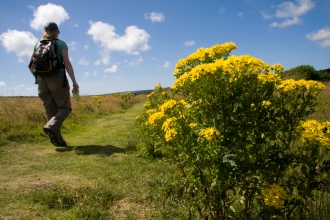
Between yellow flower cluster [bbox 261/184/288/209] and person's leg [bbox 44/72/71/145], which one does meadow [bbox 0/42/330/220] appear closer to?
yellow flower cluster [bbox 261/184/288/209]

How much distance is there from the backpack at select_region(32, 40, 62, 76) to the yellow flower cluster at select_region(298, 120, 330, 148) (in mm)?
4529

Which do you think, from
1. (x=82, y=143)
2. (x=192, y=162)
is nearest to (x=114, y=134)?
(x=82, y=143)

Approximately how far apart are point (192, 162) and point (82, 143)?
419 centimetres

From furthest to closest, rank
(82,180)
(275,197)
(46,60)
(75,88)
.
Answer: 1. (75,88)
2. (46,60)
3. (82,180)
4. (275,197)

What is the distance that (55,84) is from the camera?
5.20m

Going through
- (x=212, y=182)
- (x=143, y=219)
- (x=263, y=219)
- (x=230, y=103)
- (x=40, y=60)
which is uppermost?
(x=40, y=60)

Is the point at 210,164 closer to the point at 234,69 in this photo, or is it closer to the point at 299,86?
the point at 234,69

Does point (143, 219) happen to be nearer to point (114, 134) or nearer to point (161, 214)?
point (161, 214)

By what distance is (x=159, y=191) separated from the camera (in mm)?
3070

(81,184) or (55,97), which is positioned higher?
(55,97)

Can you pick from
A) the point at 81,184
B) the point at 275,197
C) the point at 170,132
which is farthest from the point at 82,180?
the point at 275,197

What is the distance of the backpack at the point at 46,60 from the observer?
195 inches

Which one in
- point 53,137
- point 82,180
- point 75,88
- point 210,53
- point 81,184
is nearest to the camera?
point 210,53

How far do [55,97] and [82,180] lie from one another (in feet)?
8.47
